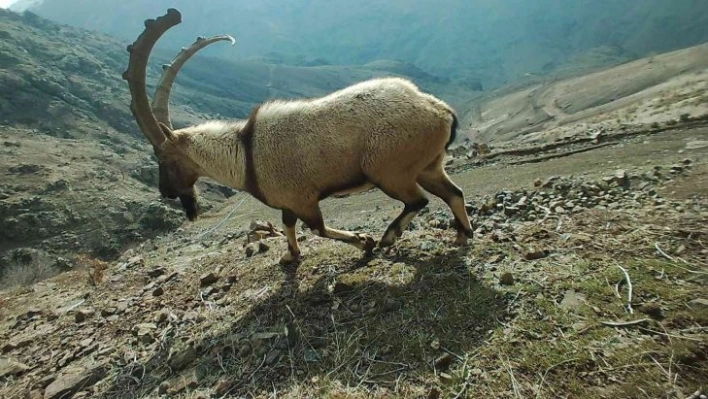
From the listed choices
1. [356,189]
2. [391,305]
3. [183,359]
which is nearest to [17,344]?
[183,359]

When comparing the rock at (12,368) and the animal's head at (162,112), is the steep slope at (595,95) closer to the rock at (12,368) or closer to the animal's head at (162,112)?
the animal's head at (162,112)

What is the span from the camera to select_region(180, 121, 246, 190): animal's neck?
620 centimetres

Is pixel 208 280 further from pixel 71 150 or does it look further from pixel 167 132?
pixel 71 150

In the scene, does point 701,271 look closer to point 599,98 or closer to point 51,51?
point 599,98

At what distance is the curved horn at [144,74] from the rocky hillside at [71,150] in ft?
50.9

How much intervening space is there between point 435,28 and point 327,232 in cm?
16224

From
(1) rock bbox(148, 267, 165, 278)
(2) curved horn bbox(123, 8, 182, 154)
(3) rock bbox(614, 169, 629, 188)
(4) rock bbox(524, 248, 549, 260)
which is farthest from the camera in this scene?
(1) rock bbox(148, 267, 165, 278)

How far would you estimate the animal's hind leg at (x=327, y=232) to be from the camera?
577cm

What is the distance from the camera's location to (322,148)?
555 centimetres

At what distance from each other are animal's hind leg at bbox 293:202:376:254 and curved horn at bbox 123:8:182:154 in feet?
7.68

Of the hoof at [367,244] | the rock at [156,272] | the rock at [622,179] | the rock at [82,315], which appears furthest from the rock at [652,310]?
the rock at [156,272]

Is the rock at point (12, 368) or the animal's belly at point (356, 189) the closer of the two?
the rock at point (12, 368)

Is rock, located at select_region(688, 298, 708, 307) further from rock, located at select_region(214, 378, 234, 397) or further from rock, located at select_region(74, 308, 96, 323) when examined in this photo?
rock, located at select_region(74, 308, 96, 323)

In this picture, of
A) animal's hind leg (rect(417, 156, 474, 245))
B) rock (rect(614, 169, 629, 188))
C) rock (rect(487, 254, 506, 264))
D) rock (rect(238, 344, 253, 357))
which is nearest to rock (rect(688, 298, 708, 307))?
rock (rect(487, 254, 506, 264))
